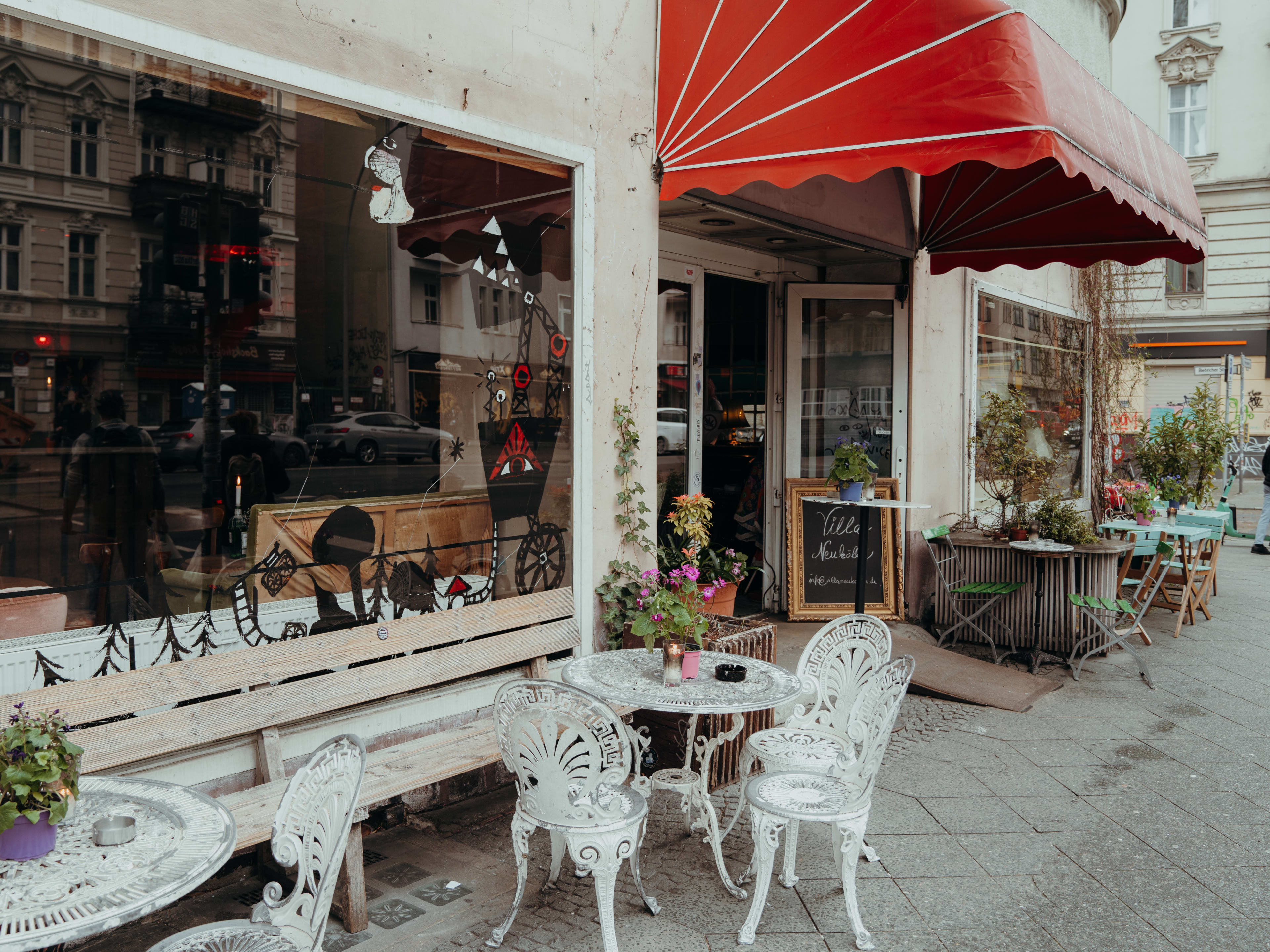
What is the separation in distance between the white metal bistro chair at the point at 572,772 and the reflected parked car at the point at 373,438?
1.45 metres

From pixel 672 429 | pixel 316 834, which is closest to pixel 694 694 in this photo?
pixel 316 834

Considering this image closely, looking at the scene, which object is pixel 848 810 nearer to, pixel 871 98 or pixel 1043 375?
pixel 871 98

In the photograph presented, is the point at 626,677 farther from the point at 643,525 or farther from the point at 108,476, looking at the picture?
the point at 108,476

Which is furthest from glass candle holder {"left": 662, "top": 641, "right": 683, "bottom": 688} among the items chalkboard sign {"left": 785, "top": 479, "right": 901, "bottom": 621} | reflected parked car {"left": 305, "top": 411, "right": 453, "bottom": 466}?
chalkboard sign {"left": 785, "top": 479, "right": 901, "bottom": 621}

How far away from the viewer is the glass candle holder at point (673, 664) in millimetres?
3553

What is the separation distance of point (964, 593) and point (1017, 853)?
351 centimetres

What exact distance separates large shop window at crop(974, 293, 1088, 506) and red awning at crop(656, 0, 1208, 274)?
3414 mm

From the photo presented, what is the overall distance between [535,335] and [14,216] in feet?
6.97

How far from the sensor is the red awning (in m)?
Result: 4.00

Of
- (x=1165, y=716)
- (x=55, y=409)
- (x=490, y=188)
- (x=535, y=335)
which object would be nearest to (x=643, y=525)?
(x=535, y=335)

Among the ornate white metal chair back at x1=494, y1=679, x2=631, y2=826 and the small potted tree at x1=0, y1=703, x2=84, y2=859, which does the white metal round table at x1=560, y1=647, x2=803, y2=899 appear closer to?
the ornate white metal chair back at x1=494, y1=679, x2=631, y2=826

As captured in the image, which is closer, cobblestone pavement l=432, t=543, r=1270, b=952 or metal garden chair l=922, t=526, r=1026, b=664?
cobblestone pavement l=432, t=543, r=1270, b=952

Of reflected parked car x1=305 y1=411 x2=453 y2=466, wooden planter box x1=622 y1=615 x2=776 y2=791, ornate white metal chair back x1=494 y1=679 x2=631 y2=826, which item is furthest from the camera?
wooden planter box x1=622 y1=615 x2=776 y2=791

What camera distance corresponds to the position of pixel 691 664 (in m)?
3.59
